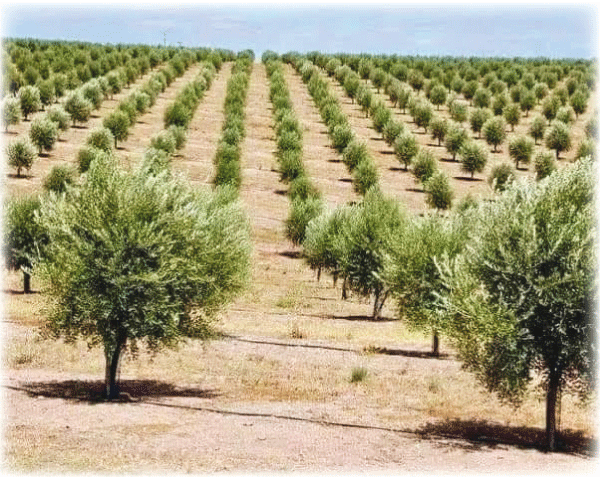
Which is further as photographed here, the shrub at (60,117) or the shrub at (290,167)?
the shrub at (60,117)

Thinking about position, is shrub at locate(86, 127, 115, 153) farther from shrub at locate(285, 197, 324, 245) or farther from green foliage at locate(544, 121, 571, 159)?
green foliage at locate(544, 121, 571, 159)

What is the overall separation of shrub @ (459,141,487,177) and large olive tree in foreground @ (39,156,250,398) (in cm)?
6218

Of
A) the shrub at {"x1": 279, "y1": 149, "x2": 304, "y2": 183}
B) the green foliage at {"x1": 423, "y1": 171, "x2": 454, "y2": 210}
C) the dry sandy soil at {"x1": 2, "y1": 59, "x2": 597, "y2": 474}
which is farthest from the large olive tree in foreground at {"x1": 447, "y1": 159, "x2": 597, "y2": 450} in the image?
the shrub at {"x1": 279, "y1": 149, "x2": 304, "y2": 183}

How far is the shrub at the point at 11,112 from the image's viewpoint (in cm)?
8776

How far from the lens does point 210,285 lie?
3036 centimetres

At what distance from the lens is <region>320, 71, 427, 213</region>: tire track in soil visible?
3227 inches

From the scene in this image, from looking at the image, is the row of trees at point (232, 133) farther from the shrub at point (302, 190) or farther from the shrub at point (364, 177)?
the shrub at point (364, 177)

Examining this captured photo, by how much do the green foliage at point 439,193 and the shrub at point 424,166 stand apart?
20.9 feet

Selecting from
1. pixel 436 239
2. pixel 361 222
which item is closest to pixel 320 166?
pixel 361 222

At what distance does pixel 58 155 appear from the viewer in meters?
84.6

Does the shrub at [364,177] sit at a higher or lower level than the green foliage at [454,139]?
lower

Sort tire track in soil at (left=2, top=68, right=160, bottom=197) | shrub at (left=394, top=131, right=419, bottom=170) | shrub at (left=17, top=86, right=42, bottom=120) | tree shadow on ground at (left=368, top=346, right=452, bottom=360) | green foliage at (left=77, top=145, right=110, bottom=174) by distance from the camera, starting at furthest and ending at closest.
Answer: shrub at (left=17, top=86, right=42, bottom=120), shrub at (left=394, top=131, right=419, bottom=170), green foliage at (left=77, top=145, right=110, bottom=174), tire track in soil at (left=2, top=68, right=160, bottom=197), tree shadow on ground at (left=368, top=346, right=452, bottom=360)

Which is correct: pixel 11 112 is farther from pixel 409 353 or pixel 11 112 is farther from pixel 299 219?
pixel 409 353

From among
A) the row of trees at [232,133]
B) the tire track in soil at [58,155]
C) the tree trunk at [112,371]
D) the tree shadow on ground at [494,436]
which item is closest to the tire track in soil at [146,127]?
the tire track in soil at [58,155]
